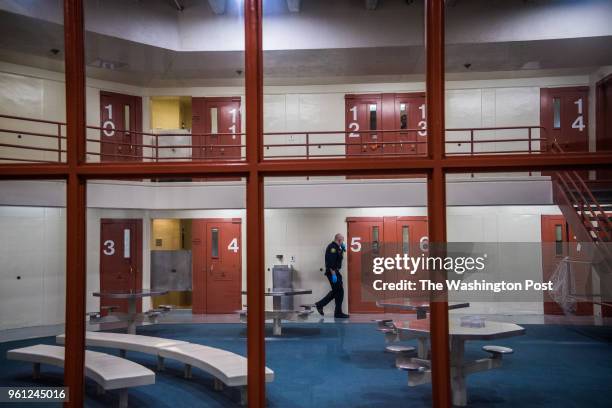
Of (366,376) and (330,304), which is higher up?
(330,304)

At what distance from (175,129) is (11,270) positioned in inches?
132

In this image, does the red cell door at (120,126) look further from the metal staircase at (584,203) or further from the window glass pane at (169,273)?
the metal staircase at (584,203)

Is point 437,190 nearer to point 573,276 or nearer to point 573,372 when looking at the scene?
point 573,276

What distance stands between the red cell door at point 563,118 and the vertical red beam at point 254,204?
221 centimetres

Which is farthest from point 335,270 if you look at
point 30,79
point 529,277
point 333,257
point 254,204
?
point 254,204

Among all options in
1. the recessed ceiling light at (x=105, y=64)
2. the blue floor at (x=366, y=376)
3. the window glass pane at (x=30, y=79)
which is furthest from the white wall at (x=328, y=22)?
the blue floor at (x=366, y=376)

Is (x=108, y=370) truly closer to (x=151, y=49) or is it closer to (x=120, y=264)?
(x=151, y=49)

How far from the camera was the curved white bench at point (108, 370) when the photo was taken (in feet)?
13.0

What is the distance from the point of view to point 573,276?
2.68m

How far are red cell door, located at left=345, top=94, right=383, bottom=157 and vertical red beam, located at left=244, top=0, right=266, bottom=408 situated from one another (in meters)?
4.19

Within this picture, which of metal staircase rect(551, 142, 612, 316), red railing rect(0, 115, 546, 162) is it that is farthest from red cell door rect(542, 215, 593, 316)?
red railing rect(0, 115, 546, 162)

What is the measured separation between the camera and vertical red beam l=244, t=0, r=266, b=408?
180cm

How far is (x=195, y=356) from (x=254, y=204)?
11.3 feet

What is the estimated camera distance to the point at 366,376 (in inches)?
198
